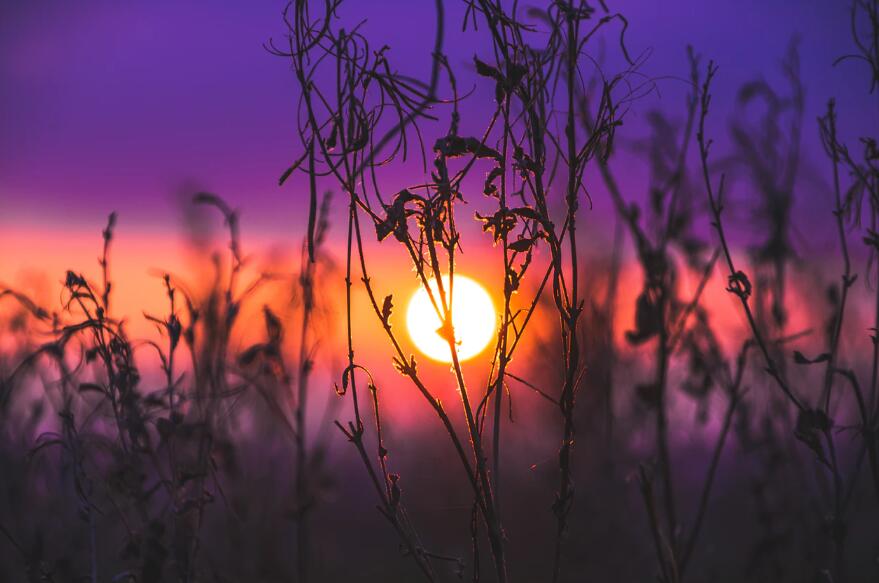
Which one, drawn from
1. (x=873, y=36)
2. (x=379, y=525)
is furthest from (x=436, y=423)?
(x=873, y=36)

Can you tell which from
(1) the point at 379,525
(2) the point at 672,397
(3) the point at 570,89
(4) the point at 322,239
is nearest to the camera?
(3) the point at 570,89

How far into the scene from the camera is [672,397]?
5250 millimetres

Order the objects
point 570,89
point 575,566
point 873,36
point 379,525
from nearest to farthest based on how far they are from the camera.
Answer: point 570,89
point 873,36
point 575,566
point 379,525

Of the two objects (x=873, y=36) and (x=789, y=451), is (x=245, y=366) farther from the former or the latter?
(x=789, y=451)

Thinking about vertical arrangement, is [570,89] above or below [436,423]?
below

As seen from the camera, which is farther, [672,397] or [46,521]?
[672,397]

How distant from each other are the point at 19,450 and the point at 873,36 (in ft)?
15.6

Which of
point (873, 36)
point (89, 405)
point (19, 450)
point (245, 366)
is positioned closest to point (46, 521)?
point (19, 450)

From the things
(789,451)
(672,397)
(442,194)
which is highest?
(672,397)

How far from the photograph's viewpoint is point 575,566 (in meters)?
5.66

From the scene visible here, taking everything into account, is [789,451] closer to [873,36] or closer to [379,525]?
[873,36]

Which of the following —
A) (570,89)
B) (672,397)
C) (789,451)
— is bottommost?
(570,89)

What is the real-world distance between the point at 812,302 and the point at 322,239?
3.24 m

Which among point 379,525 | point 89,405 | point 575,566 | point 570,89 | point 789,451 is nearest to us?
point 570,89
